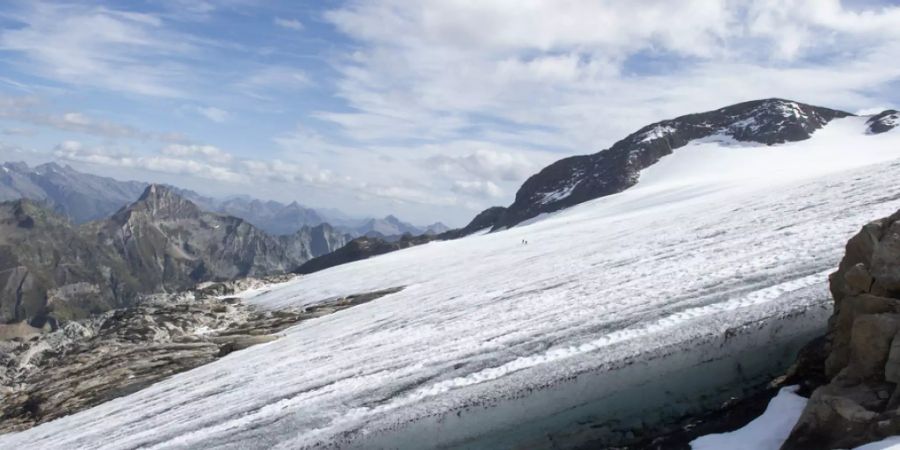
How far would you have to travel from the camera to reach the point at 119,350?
129ft

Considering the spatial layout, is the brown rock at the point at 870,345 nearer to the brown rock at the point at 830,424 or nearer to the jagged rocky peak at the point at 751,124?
the brown rock at the point at 830,424

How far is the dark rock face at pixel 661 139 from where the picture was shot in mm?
122875

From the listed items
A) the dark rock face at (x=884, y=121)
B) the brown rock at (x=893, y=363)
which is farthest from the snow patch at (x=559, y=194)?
the brown rock at (x=893, y=363)

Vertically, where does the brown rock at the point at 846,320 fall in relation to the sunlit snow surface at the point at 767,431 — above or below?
above

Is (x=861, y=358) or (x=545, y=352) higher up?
(x=861, y=358)

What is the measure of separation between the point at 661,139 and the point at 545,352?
126 metres

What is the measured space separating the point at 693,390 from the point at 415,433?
7.17m

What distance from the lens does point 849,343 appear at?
1197 centimetres

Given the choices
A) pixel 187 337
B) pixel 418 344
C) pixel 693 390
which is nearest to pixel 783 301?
pixel 693 390

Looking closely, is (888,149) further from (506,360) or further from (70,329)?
(70,329)

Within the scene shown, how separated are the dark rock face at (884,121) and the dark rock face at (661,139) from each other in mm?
10165

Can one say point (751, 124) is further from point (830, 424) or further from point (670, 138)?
point (830, 424)

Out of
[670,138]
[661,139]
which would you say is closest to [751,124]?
[670,138]

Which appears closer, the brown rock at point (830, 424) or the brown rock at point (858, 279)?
the brown rock at point (830, 424)
